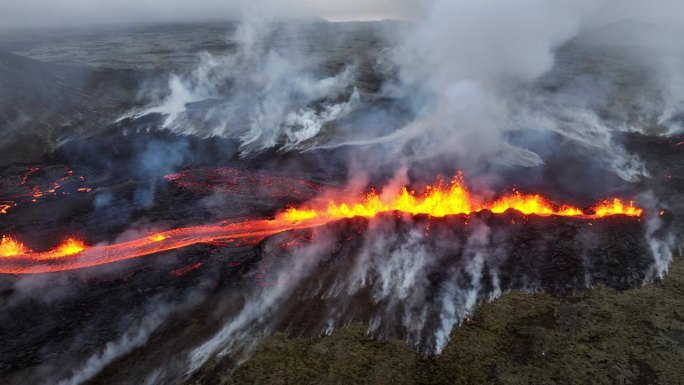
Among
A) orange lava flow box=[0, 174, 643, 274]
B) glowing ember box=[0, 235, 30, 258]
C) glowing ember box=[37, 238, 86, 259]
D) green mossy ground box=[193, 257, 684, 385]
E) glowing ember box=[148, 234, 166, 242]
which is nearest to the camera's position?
green mossy ground box=[193, 257, 684, 385]

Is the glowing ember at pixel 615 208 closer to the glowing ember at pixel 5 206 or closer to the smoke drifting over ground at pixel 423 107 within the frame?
the smoke drifting over ground at pixel 423 107

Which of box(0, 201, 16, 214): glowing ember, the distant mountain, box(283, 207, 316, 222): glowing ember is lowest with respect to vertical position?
box(283, 207, 316, 222): glowing ember

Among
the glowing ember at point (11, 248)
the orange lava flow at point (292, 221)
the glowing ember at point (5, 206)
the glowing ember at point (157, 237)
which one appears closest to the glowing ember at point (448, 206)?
the orange lava flow at point (292, 221)

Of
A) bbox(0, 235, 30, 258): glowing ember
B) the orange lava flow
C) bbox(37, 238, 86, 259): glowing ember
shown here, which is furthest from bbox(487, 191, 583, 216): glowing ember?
bbox(0, 235, 30, 258): glowing ember

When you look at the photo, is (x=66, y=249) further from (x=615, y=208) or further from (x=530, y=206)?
(x=615, y=208)

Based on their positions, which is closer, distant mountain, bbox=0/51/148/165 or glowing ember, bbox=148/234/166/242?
glowing ember, bbox=148/234/166/242

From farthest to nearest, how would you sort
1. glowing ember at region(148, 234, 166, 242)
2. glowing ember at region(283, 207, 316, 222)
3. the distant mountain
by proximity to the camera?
1. the distant mountain
2. glowing ember at region(283, 207, 316, 222)
3. glowing ember at region(148, 234, 166, 242)

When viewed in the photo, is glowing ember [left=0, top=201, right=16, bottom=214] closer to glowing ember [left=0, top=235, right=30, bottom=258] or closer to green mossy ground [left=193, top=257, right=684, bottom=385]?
glowing ember [left=0, top=235, right=30, bottom=258]

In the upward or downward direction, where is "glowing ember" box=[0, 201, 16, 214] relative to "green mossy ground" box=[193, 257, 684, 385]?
upward
